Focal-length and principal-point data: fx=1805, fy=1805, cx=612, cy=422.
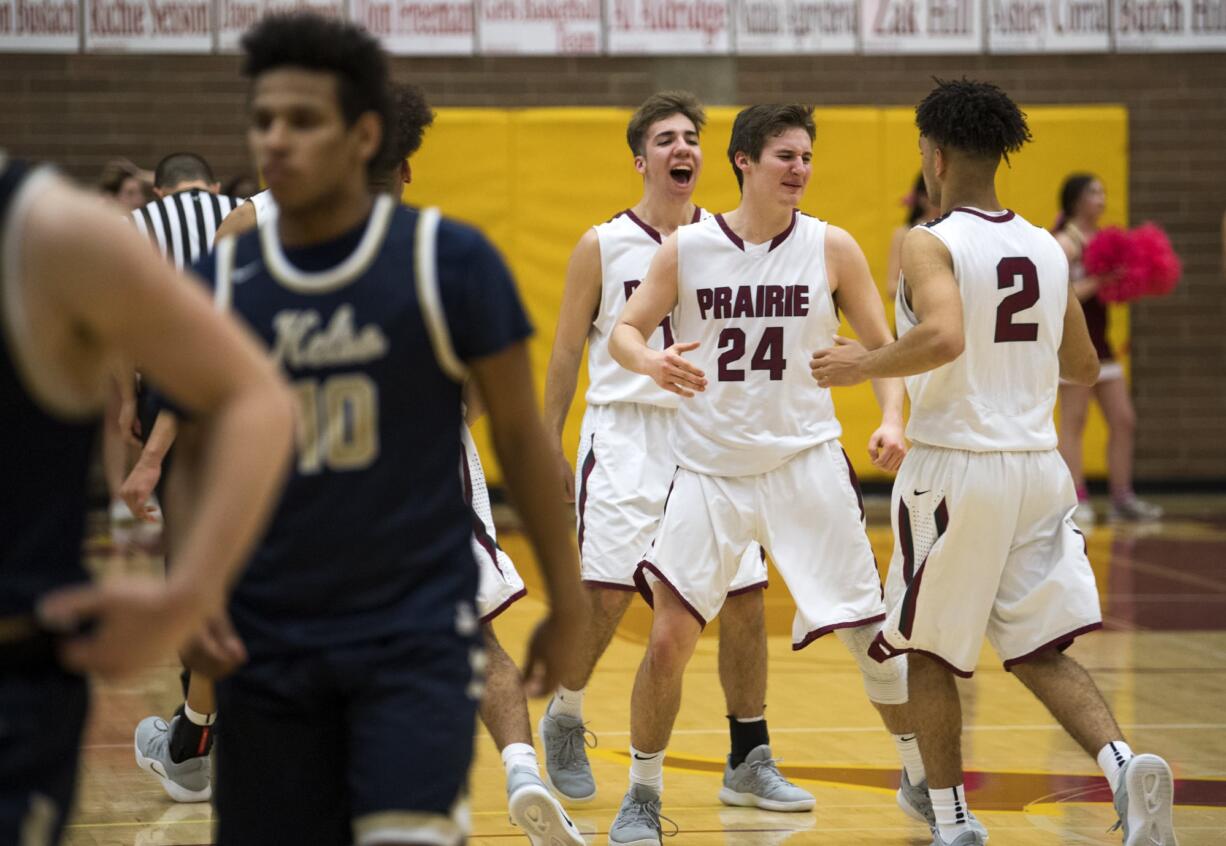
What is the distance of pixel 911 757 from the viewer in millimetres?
5527

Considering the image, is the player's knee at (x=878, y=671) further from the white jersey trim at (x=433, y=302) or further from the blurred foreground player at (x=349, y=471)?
the white jersey trim at (x=433, y=302)

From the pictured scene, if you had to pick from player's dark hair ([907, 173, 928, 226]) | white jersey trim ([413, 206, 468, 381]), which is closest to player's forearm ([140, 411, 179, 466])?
white jersey trim ([413, 206, 468, 381])

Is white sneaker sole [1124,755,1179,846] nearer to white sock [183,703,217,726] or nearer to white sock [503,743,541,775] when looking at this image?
white sock [503,743,541,775]

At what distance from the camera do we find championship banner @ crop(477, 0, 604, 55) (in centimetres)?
1405

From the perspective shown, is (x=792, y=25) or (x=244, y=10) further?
(x=792, y=25)

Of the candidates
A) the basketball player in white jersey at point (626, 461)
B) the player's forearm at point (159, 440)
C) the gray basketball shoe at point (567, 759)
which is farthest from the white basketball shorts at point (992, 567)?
the player's forearm at point (159, 440)

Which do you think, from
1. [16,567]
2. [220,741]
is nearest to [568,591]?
[220,741]

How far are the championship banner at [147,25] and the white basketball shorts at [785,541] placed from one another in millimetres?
9491

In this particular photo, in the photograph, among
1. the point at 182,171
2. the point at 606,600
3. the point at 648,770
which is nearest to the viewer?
the point at 648,770

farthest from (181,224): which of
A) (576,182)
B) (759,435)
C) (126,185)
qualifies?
(576,182)

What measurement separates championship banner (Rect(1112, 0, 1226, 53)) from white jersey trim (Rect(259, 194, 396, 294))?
12.6 m

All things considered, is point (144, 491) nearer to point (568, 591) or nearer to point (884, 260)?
point (568, 591)

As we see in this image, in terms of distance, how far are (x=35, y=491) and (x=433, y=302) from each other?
2.74 ft

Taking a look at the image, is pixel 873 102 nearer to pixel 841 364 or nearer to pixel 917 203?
pixel 917 203
